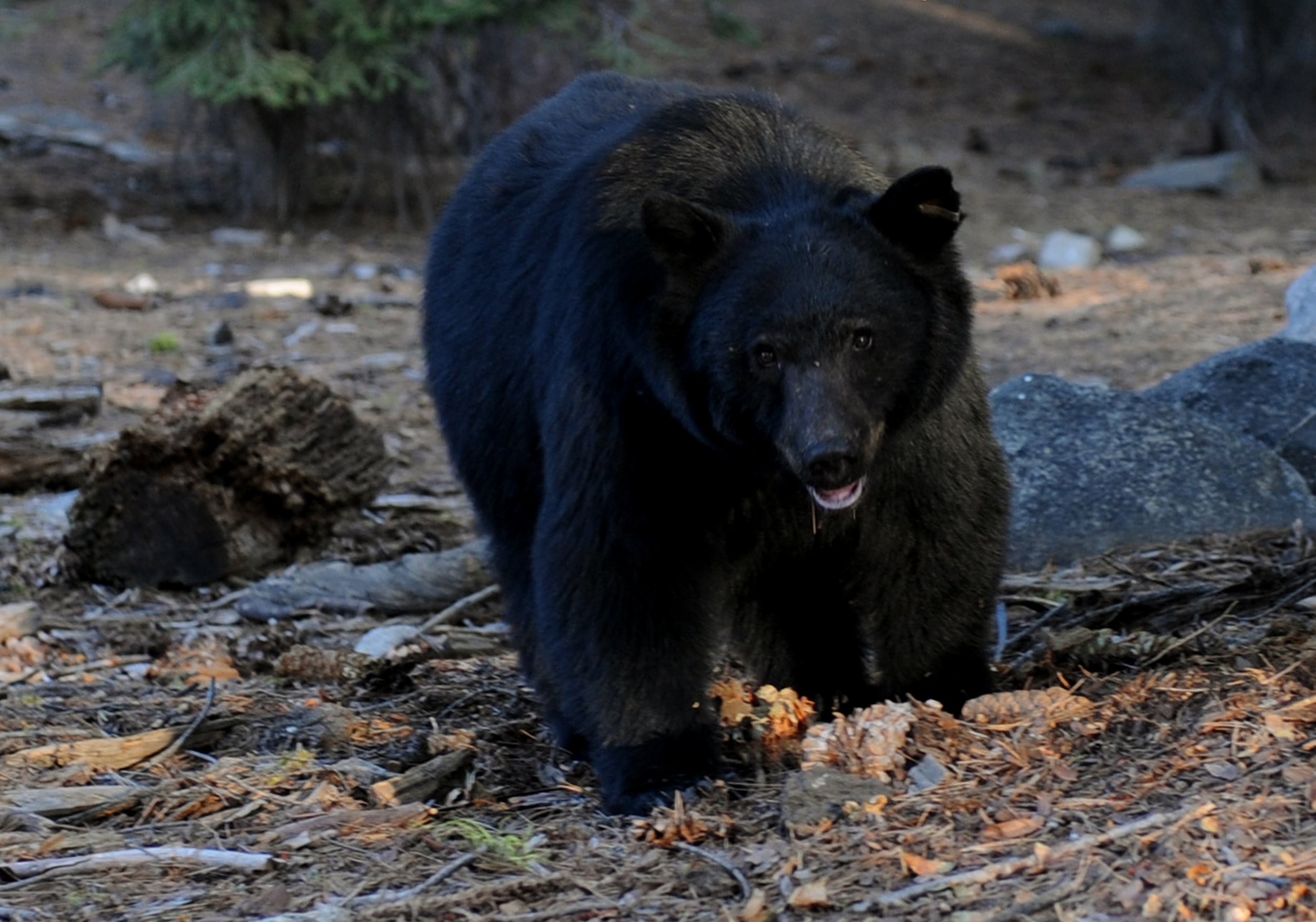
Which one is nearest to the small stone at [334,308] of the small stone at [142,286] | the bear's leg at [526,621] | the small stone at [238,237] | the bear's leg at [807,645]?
the small stone at [142,286]

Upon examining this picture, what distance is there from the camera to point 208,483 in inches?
259

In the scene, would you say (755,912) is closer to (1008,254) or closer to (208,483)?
(208,483)

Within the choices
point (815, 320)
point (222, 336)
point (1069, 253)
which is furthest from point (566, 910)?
point (1069, 253)

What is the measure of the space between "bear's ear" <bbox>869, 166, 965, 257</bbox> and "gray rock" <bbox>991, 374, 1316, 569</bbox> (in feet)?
7.30

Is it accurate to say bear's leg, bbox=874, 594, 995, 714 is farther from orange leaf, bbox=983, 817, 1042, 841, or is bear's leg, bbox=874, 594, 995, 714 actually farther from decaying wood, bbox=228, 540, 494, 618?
decaying wood, bbox=228, 540, 494, 618

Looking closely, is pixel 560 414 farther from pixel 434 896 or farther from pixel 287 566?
pixel 287 566

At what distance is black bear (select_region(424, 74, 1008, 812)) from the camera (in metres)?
3.97

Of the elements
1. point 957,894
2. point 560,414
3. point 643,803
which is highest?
point 560,414

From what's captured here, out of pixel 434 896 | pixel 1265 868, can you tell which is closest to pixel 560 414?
pixel 434 896

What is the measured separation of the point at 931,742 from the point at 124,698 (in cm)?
268

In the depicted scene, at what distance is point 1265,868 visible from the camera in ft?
10.2

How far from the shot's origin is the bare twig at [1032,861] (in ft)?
10.7

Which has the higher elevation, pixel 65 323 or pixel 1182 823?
pixel 1182 823

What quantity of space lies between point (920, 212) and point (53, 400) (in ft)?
19.1
